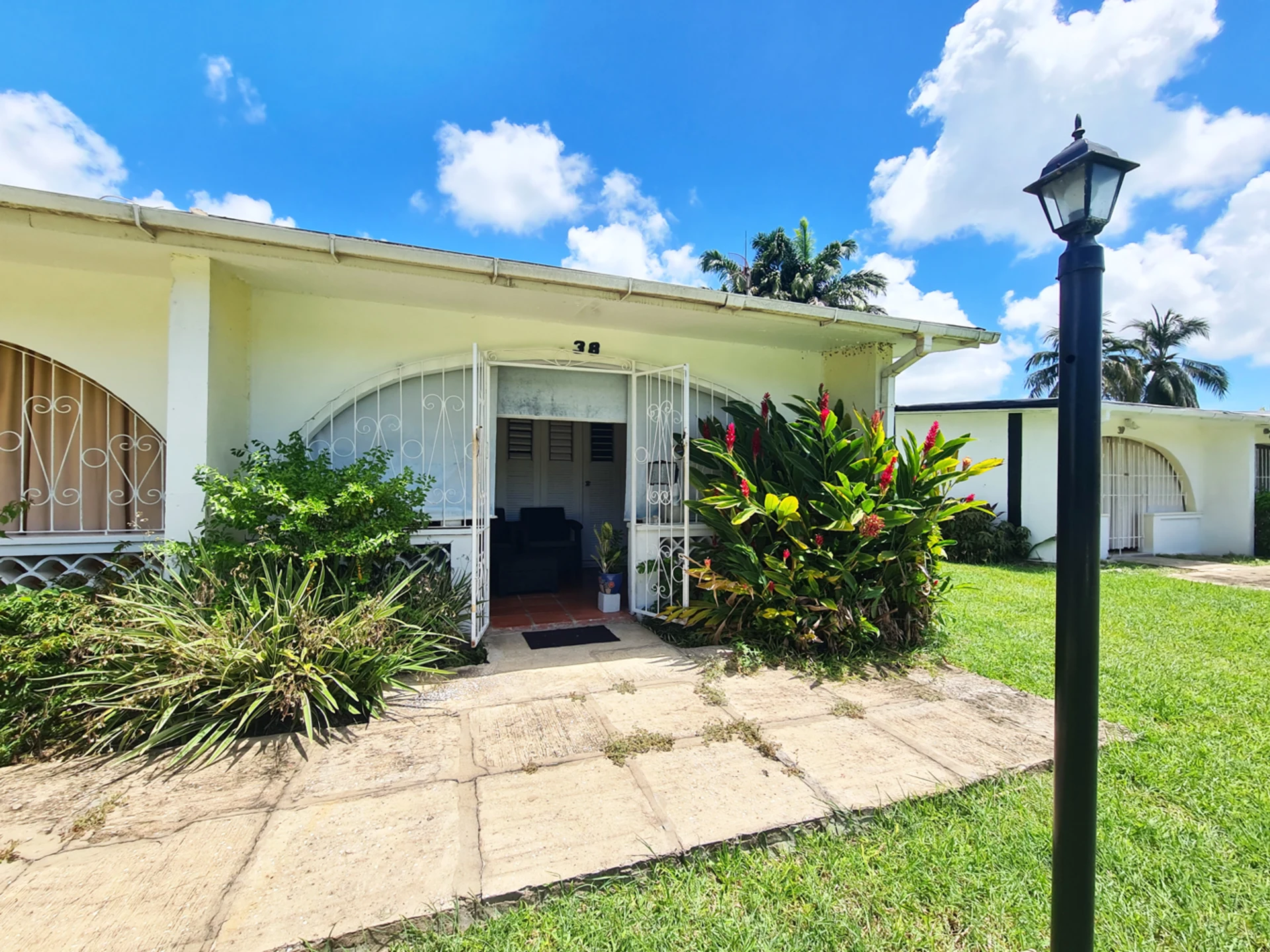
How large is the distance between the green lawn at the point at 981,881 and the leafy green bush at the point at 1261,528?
40.3 feet

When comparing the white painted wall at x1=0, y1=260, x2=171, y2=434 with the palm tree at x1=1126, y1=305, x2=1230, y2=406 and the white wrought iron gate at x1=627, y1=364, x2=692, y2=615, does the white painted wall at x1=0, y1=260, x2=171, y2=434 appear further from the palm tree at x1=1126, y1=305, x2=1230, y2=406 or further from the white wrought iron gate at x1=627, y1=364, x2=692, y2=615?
the palm tree at x1=1126, y1=305, x2=1230, y2=406

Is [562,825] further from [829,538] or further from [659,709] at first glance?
[829,538]

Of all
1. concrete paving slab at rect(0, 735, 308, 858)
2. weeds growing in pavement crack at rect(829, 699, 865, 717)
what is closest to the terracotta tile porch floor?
weeds growing in pavement crack at rect(829, 699, 865, 717)

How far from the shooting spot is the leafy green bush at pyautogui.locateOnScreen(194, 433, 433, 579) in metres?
3.54

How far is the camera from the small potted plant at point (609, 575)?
19.6ft

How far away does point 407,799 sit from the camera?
2.48m

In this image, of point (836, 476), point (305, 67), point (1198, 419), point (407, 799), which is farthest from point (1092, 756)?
point (1198, 419)

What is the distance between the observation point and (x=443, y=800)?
248cm

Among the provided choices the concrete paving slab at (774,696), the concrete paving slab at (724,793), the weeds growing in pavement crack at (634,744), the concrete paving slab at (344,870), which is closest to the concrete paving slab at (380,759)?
the concrete paving slab at (344,870)

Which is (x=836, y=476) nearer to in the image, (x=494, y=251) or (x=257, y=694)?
(x=494, y=251)

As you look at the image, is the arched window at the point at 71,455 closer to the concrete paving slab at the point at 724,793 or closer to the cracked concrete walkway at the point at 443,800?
the cracked concrete walkway at the point at 443,800

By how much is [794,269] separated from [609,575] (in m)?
19.2

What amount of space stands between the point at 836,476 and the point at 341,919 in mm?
4240

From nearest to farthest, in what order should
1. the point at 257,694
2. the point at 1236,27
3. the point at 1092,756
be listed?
the point at 1092,756 < the point at 257,694 < the point at 1236,27
